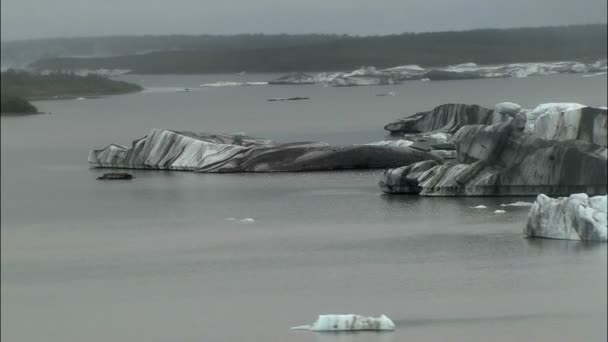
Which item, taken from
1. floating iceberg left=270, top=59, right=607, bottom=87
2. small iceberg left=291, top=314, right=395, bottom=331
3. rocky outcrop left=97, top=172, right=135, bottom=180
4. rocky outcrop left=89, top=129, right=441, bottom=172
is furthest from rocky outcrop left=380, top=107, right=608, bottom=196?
floating iceberg left=270, top=59, right=607, bottom=87

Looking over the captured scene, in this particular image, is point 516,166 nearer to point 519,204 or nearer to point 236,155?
point 519,204

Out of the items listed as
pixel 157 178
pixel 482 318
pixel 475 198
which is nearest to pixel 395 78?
pixel 157 178

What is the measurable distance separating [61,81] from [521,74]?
22.4 m

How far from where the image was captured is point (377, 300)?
35.4 feet

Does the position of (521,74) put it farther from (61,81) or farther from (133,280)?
(133,280)

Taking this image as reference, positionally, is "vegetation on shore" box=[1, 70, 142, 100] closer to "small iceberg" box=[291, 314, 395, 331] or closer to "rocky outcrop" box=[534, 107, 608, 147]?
"small iceberg" box=[291, 314, 395, 331]

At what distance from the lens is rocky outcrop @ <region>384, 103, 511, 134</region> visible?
2273 cm

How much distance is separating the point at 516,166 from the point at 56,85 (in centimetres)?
502

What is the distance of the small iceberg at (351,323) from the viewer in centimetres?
933

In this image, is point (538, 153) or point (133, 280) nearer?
point (133, 280)

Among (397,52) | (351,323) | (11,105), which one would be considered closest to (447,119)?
(397,52)

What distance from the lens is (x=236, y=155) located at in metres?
22.3

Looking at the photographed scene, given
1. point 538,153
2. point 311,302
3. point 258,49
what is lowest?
point 311,302

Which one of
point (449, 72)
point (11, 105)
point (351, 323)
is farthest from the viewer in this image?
point (449, 72)
